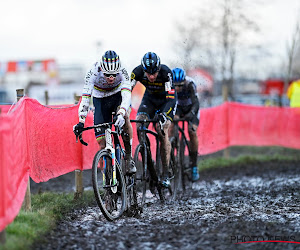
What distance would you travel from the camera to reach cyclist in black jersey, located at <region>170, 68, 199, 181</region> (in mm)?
9703

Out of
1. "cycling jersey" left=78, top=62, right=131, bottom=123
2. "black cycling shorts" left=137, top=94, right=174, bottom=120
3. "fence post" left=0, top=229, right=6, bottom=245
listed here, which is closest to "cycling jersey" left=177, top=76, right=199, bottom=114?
"black cycling shorts" left=137, top=94, right=174, bottom=120

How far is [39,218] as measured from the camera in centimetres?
600

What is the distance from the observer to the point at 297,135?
54.3 ft

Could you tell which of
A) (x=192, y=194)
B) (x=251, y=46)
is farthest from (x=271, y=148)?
(x=192, y=194)

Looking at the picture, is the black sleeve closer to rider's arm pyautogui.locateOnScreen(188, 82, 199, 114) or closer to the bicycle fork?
rider's arm pyautogui.locateOnScreen(188, 82, 199, 114)

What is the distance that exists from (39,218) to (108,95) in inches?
79.0

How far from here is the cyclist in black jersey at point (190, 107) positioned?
970 centimetres

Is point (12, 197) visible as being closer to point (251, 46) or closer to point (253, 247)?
point (253, 247)

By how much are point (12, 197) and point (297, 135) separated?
1285 cm

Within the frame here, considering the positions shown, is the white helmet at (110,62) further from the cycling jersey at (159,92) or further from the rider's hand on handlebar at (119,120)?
the cycling jersey at (159,92)

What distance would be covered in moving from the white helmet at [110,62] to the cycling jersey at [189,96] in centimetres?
329

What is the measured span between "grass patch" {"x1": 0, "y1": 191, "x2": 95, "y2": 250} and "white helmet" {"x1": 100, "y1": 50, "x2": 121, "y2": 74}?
76.0 inches

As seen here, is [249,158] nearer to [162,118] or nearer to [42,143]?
[162,118]

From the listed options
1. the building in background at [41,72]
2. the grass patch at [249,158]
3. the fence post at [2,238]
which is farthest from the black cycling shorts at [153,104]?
the building in background at [41,72]
